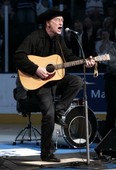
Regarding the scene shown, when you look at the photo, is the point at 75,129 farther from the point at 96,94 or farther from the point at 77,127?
the point at 96,94

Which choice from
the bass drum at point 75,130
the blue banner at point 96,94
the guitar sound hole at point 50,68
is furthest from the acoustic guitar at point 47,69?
the blue banner at point 96,94

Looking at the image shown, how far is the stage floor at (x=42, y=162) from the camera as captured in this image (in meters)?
8.63

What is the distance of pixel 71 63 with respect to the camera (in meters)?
8.80

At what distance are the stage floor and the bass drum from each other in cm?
13

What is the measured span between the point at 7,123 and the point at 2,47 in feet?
5.91

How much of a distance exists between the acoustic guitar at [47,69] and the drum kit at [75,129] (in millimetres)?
1455

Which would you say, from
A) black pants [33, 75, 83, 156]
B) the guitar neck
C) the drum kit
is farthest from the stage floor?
the guitar neck

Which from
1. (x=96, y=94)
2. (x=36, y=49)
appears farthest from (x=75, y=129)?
(x=96, y=94)

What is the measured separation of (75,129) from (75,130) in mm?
16

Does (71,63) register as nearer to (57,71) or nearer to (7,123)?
(57,71)

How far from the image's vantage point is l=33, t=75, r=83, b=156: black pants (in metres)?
8.80

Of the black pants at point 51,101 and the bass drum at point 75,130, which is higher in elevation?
the black pants at point 51,101

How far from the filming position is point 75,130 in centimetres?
1047

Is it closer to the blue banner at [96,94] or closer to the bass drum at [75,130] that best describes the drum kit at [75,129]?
the bass drum at [75,130]
